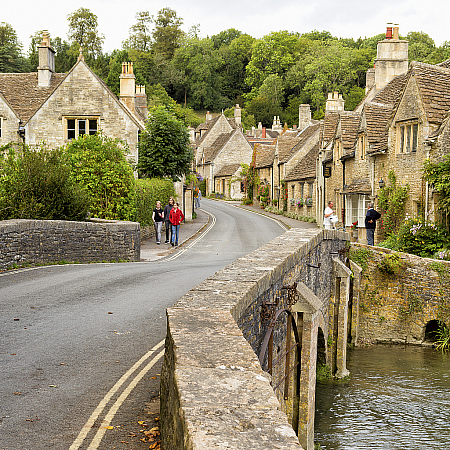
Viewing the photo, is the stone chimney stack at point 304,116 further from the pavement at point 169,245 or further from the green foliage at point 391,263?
the green foliage at point 391,263

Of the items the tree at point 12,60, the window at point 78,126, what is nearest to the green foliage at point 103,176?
the window at point 78,126

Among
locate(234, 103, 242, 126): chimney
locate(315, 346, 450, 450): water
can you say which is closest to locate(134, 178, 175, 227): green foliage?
locate(315, 346, 450, 450): water

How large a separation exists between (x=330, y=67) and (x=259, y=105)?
1551 centimetres

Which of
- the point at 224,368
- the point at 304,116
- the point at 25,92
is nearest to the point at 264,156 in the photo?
the point at 304,116

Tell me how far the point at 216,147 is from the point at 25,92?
4526 centimetres

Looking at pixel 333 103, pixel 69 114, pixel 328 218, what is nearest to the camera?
pixel 328 218

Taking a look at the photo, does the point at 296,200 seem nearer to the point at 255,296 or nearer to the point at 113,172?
the point at 113,172

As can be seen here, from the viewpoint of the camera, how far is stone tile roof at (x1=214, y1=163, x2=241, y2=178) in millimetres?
71250

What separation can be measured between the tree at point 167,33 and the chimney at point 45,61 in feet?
287

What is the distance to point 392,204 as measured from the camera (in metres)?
25.9

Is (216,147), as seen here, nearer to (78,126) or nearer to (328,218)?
(78,126)

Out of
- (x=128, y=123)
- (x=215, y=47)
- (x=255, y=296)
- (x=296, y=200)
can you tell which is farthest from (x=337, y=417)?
(x=215, y=47)

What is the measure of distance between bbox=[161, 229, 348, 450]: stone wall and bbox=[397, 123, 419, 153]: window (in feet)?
58.6

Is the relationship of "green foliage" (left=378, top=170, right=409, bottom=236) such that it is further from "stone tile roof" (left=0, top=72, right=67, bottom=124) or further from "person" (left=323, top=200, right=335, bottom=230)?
"stone tile roof" (left=0, top=72, right=67, bottom=124)
